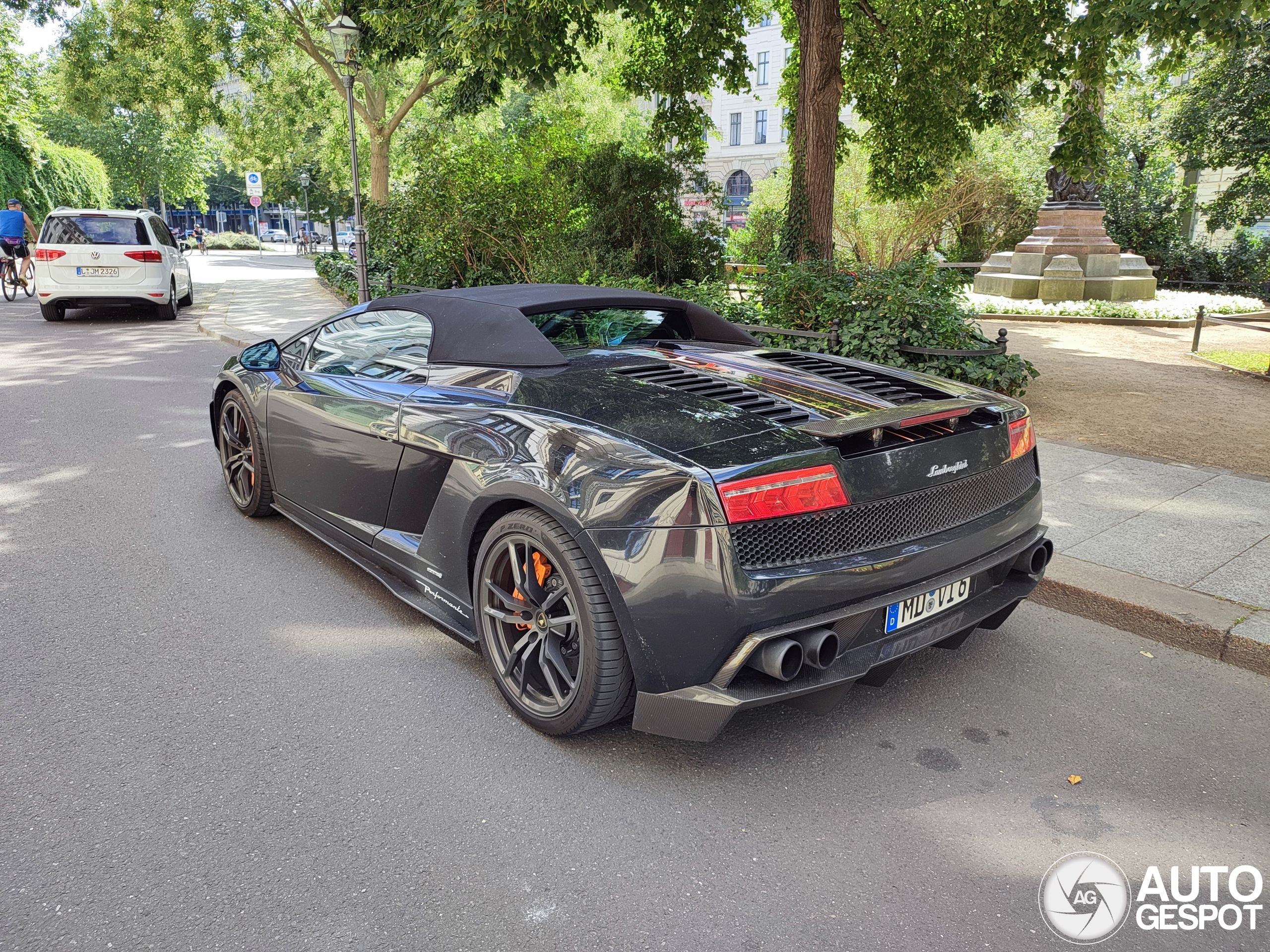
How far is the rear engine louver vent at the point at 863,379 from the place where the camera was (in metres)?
3.42

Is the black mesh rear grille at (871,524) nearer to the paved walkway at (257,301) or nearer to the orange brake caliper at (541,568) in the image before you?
the orange brake caliper at (541,568)

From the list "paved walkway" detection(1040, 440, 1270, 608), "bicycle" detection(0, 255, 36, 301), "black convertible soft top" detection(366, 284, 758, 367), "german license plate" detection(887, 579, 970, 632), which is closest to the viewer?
"german license plate" detection(887, 579, 970, 632)

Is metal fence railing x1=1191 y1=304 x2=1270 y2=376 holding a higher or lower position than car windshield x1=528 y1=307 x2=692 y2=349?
lower

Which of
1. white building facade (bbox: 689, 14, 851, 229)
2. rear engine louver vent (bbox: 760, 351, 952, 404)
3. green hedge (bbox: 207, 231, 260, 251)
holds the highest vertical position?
white building facade (bbox: 689, 14, 851, 229)

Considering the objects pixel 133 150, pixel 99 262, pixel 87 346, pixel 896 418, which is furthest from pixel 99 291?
pixel 133 150

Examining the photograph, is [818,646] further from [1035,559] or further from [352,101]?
[352,101]

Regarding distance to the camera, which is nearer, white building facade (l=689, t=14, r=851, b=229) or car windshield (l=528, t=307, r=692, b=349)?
car windshield (l=528, t=307, r=692, b=349)

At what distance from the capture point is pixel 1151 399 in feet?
31.0

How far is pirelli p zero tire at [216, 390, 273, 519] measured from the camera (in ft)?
16.3

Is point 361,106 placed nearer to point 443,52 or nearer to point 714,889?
point 443,52

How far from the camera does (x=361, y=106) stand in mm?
23938

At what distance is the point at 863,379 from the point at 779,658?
1.44 meters

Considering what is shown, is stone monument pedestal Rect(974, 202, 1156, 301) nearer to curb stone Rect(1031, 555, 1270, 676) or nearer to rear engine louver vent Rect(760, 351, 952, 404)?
curb stone Rect(1031, 555, 1270, 676)

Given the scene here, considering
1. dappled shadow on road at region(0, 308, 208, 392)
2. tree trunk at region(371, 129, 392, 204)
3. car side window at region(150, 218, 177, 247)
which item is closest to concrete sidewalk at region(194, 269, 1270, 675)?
dappled shadow on road at region(0, 308, 208, 392)
